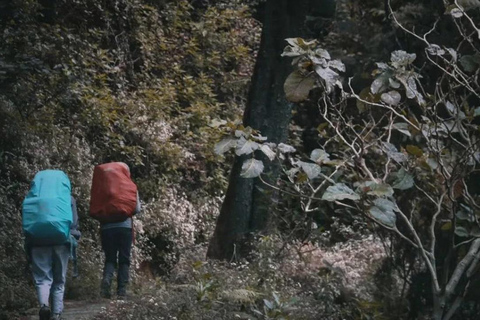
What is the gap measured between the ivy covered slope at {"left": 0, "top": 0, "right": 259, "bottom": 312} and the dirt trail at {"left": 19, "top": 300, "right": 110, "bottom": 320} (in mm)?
306

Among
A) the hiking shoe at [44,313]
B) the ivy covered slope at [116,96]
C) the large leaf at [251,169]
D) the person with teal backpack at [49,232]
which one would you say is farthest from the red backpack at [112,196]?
the large leaf at [251,169]

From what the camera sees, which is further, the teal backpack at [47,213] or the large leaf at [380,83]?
the teal backpack at [47,213]

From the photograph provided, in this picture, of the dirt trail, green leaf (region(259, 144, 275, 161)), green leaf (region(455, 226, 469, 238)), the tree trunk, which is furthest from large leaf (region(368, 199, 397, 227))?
the tree trunk

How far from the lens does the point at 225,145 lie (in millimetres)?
6559

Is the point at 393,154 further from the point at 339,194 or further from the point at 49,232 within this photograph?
the point at 49,232

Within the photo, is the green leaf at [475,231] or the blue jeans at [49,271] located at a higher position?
the green leaf at [475,231]

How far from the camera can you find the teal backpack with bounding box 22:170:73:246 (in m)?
9.72

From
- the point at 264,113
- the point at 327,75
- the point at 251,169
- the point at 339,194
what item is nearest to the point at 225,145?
the point at 251,169

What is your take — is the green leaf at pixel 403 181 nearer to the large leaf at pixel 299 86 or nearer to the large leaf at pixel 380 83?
the large leaf at pixel 380 83

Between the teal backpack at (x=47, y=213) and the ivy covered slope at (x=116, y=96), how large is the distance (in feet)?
4.12

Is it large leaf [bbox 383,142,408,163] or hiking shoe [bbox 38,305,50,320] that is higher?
large leaf [bbox 383,142,408,163]

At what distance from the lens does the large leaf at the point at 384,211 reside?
20.2 ft

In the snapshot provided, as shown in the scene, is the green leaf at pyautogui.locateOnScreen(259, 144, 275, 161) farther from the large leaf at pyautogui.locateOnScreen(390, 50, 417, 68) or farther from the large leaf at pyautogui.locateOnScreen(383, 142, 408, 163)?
the large leaf at pyautogui.locateOnScreen(390, 50, 417, 68)

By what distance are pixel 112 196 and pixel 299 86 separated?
216 inches
